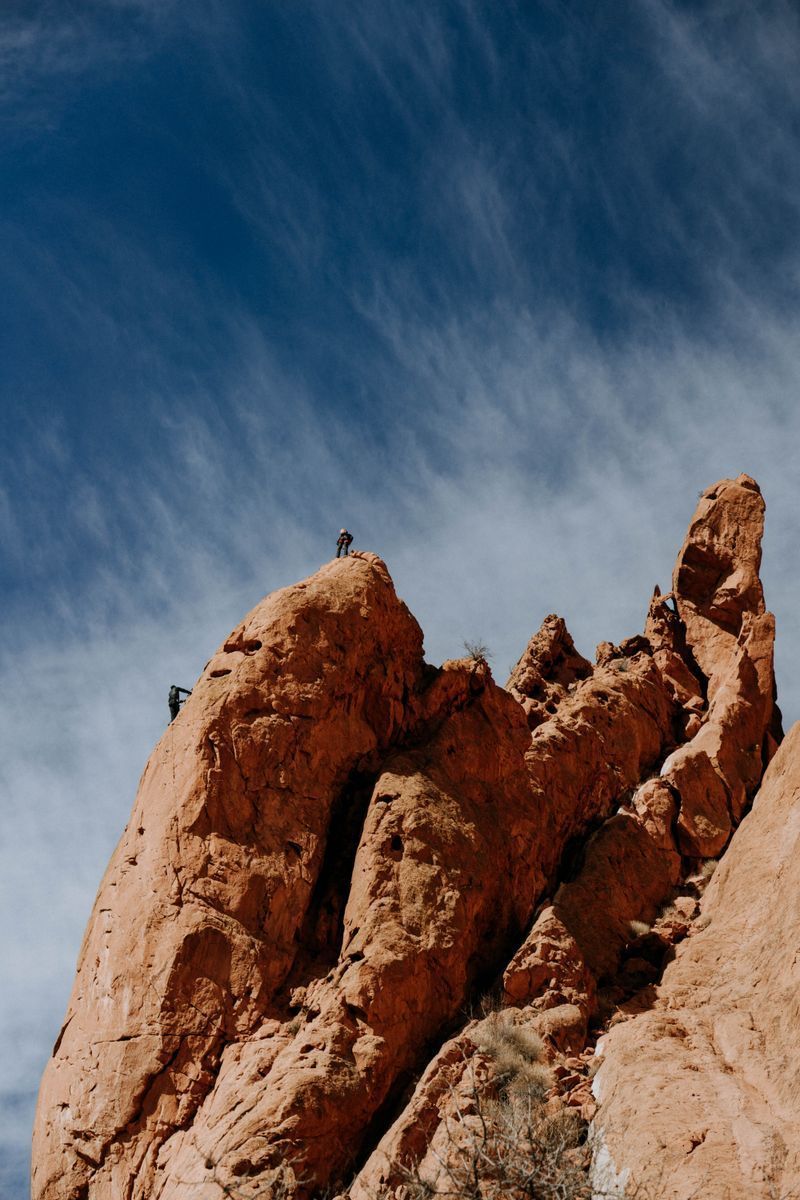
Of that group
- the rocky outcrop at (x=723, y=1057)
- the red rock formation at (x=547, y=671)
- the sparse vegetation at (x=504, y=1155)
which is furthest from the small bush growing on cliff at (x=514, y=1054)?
the red rock formation at (x=547, y=671)

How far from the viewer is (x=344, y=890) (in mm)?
22297

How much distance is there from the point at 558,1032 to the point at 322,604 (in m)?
9.38

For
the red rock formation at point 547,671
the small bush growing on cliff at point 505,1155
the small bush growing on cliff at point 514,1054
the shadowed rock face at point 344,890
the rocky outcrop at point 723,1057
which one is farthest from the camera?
the red rock formation at point 547,671

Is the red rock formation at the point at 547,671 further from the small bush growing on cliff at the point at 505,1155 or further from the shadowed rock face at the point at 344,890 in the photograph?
the small bush growing on cliff at the point at 505,1155

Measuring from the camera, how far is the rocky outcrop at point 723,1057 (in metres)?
15.7

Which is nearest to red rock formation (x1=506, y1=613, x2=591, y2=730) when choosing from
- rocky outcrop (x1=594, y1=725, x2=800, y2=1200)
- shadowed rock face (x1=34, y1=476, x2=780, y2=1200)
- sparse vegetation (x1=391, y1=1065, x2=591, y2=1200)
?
shadowed rock face (x1=34, y1=476, x2=780, y2=1200)

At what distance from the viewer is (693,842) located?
26266 mm

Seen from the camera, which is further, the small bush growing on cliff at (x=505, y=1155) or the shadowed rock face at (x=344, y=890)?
the shadowed rock face at (x=344, y=890)

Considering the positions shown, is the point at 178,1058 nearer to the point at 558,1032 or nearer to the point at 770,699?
the point at 558,1032

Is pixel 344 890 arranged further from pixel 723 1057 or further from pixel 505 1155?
pixel 723 1057

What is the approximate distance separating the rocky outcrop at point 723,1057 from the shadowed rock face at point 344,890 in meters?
1.53

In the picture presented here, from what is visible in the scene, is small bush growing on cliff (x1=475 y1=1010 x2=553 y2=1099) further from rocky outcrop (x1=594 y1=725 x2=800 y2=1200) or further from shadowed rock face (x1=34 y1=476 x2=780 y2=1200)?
rocky outcrop (x1=594 y1=725 x2=800 y2=1200)

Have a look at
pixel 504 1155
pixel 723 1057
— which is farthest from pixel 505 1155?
pixel 723 1057

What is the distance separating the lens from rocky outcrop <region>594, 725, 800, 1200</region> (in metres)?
15.7
